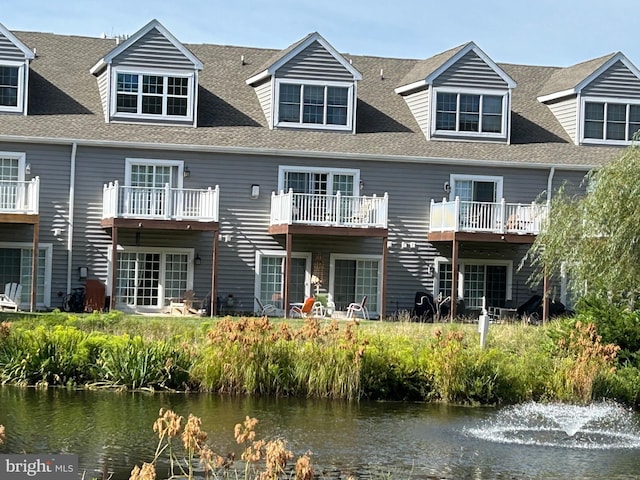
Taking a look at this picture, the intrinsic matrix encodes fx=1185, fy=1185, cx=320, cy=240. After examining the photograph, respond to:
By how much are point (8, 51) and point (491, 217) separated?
530 inches

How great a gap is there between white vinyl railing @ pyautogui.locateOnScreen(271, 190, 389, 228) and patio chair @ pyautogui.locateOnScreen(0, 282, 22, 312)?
687cm

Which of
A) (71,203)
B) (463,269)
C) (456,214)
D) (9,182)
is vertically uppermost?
(9,182)

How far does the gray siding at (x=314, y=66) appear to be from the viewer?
106 ft

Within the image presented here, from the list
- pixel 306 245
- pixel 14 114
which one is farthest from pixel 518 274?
pixel 14 114

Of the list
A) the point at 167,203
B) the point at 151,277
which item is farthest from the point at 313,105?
the point at 151,277

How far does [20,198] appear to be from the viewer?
1156 inches

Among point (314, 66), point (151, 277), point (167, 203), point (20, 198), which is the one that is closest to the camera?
point (20, 198)

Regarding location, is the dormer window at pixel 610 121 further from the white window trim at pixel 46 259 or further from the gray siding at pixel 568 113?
the white window trim at pixel 46 259

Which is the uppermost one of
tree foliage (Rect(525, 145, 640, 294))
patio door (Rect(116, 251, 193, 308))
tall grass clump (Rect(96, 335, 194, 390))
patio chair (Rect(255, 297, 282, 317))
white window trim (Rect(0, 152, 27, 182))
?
white window trim (Rect(0, 152, 27, 182))

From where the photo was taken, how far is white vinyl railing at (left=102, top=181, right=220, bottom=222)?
2970 centimetres

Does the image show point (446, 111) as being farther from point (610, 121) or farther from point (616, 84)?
point (616, 84)

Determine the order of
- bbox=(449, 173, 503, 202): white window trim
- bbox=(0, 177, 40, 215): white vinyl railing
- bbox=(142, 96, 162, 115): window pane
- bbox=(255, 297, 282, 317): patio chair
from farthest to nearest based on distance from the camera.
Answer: bbox=(449, 173, 503, 202): white window trim, bbox=(142, 96, 162, 115): window pane, bbox=(255, 297, 282, 317): patio chair, bbox=(0, 177, 40, 215): white vinyl railing

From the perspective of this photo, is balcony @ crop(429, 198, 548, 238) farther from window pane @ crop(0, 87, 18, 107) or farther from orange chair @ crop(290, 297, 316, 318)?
window pane @ crop(0, 87, 18, 107)

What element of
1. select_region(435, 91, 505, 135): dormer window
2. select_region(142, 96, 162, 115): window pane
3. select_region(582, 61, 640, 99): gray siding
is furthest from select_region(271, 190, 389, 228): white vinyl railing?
select_region(582, 61, 640, 99): gray siding
